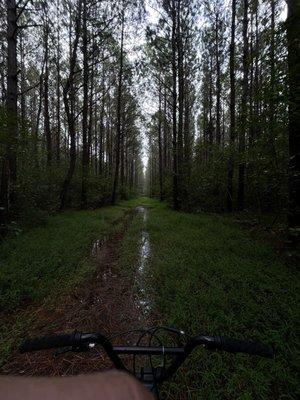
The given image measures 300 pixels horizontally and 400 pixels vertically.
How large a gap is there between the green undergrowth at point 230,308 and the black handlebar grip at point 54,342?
4.58ft

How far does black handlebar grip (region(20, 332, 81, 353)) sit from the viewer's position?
1.20 m

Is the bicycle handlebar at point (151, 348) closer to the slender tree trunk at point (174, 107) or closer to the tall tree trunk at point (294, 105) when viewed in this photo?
the tall tree trunk at point (294, 105)

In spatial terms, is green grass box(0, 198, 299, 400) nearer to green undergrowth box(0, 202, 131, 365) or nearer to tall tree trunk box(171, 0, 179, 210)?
green undergrowth box(0, 202, 131, 365)

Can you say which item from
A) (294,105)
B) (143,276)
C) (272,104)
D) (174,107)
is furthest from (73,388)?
(174,107)

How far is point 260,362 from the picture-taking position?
91.1 inches

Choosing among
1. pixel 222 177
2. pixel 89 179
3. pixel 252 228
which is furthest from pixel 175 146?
pixel 252 228

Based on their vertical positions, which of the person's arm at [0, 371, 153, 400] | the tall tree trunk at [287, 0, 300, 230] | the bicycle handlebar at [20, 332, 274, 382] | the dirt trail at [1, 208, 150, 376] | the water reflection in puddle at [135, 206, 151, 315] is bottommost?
the dirt trail at [1, 208, 150, 376]

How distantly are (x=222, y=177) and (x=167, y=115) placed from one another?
11.7 meters

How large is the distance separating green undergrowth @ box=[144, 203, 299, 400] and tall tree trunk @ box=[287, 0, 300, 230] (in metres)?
1.24

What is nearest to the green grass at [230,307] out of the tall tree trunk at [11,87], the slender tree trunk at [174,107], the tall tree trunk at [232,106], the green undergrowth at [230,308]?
the green undergrowth at [230,308]

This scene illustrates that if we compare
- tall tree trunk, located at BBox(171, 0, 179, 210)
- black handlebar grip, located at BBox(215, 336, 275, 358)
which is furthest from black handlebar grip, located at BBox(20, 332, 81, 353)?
tall tree trunk, located at BBox(171, 0, 179, 210)

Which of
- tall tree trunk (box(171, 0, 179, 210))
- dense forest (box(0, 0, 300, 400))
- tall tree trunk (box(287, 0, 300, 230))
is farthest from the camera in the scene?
tall tree trunk (box(171, 0, 179, 210))

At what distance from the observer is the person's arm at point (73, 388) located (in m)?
0.82

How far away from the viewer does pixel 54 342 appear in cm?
120
